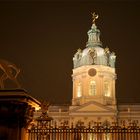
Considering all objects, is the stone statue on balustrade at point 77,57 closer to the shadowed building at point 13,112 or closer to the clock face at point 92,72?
the clock face at point 92,72

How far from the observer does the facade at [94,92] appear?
132 feet

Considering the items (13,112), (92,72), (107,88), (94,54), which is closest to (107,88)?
(107,88)

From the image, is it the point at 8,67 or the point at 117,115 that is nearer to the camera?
the point at 8,67

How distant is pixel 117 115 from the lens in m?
40.7

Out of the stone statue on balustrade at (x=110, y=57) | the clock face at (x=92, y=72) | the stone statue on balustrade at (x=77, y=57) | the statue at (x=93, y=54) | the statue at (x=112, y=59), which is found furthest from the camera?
the stone statue on balustrade at (x=77, y=57)

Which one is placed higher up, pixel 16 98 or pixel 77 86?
pixel 77 86

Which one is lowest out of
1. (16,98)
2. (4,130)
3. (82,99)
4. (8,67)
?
(4,130)

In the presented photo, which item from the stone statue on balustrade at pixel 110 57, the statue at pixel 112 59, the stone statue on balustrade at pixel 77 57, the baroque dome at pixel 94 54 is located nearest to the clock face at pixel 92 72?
the baroque dome at pixel 94 54

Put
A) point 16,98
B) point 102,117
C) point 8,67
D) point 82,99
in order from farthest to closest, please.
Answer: point 82,99 → point 102,117 → point 8,67 → point 16,98

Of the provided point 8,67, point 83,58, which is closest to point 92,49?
point 83,58

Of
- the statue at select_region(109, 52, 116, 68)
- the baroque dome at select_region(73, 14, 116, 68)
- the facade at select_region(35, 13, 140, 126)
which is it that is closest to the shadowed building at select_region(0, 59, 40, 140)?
the facade at select_region(35, 13, 140, 126)

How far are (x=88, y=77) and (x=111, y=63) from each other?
344 cm

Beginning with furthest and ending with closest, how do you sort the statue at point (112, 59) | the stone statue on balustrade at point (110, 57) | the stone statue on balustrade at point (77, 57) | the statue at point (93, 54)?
the stone statue on balustrade at point (77, 57) → the statue at point (112, 59) → the stone statue on balustrade at point (110, 57) → the statue at point (93, 54)

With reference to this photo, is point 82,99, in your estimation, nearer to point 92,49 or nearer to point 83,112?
point 83,112
